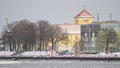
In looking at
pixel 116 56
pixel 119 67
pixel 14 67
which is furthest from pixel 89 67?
pixel 116 56

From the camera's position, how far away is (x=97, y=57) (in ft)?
627

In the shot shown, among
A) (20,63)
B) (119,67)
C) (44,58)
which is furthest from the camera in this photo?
(44,58)

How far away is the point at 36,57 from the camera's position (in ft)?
650

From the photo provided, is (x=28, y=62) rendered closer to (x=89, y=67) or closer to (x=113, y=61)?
(x=113, y=61)

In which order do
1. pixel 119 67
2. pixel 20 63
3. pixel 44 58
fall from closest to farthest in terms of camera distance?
1. pixel 119 67
2. pixel 20 63
3. pixel 44 58

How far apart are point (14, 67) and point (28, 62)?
2843 cm

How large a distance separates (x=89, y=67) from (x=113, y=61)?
A: 33505 mm

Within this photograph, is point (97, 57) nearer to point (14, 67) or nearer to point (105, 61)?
point (105, 61)

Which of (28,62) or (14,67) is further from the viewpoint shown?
(28,62)

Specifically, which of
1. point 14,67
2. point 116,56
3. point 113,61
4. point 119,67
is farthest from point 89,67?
point 116,56

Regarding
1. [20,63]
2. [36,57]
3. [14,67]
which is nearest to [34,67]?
[14,67]

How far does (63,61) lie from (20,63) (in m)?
11.1

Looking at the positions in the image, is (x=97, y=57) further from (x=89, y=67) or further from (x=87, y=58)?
(x=89, y=67)

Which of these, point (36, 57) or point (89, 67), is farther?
point (36, 57)
